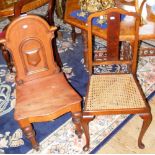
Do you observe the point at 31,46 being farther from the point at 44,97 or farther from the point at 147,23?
the point at 147,23

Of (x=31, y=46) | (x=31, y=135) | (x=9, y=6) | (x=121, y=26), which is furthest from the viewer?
(x=9, y=6)

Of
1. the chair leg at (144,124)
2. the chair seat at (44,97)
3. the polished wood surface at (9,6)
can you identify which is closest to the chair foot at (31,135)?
the chair seat at (44,97)

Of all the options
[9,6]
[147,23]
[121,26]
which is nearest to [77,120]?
[121,26]

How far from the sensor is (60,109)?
6.39 feet

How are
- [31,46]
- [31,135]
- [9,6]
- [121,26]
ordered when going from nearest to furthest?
[31,46] < [31,135] < [121,26] < [9,6]

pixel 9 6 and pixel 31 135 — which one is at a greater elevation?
pixel 9 6

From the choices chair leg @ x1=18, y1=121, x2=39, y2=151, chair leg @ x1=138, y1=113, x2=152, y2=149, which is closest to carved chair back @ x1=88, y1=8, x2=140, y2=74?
chair leg @ x1=138, y1=113, x2=152, y2=149

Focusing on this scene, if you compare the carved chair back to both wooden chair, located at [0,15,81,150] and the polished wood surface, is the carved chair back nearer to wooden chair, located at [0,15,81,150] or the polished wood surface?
wooden chair, located at [0,15,81,150]

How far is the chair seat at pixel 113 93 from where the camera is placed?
199 cm

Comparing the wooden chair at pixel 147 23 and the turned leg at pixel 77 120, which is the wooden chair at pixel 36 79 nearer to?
the turned leg at pixel 77 120

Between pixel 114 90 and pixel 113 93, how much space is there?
0.04m

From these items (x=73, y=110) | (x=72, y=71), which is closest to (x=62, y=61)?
(x=72, y=71)

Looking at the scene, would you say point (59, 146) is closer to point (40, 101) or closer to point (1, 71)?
point (40, 101)

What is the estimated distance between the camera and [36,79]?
84.7 inches
